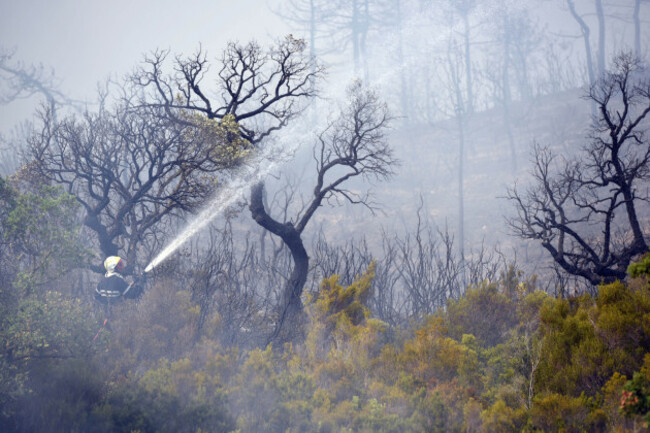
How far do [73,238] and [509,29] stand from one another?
135 feet

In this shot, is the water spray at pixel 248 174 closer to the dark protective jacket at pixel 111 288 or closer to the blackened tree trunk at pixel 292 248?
the blackened tree trunk at pixel 292 248

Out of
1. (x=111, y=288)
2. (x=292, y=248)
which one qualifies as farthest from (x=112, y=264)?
(x=292, y=248)

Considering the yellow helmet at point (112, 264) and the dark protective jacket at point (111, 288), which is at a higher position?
the yellow helmet at point (112, 264)

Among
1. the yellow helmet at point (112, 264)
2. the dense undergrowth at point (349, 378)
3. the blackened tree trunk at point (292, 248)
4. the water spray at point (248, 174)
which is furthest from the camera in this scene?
the water spray at point (248, 174)

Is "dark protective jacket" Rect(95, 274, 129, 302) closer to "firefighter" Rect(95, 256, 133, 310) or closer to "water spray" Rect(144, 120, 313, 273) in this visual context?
"firefighter" Rect(95, 256, 133, 310)

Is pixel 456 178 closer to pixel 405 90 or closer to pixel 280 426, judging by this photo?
pixel 405 90

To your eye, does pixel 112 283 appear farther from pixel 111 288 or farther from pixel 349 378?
pixel 349 378

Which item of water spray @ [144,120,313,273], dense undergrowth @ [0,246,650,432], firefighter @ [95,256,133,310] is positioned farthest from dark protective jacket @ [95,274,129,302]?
dense undergrowth @ [0,246,650,432]

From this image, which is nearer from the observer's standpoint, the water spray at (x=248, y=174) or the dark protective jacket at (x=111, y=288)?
the dark protective jacket at (x=111, y=288)

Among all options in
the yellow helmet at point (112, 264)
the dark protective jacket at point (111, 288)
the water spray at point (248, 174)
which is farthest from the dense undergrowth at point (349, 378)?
the water spray at point (248, 174)

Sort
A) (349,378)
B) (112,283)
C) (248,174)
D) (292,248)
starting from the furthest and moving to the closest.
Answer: (292,248) < (248,174) < (112,283) < (349,378)

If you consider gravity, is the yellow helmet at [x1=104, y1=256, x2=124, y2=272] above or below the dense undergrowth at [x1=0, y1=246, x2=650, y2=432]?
above

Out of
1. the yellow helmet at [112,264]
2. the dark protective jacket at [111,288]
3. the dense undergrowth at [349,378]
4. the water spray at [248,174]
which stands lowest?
the dense undergrowth at [349,378]

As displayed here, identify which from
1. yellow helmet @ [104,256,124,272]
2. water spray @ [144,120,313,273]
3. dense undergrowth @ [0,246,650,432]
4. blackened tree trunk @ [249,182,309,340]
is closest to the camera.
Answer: dense undergrowth @ [0,246,650,432]
